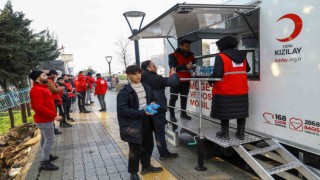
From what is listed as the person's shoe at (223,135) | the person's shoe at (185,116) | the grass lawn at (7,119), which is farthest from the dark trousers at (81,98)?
the person's shoe at (223,135)

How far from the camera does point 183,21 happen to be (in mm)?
5289

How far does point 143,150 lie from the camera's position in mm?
4309

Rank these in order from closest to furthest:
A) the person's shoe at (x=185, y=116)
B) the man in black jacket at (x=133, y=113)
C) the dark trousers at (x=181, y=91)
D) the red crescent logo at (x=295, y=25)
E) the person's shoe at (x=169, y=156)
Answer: the red crescent logo at (x=295, y=25)
the man in black jacket at (x=133, y=113)
the person's shoe at (x=169, y=156)
the dark trousers at (x=181, y=91)
the person's shoe at (x=185, y=116)

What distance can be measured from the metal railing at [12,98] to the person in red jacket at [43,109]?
7694 millimetres

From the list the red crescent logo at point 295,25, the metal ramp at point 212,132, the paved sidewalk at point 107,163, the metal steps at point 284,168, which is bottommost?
the paved sidewalk at point 107,163

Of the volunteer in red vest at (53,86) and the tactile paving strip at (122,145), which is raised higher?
the volunteer in red vest at (53,86)

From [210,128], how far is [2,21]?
8.30 meters

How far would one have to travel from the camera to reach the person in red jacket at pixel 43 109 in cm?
462

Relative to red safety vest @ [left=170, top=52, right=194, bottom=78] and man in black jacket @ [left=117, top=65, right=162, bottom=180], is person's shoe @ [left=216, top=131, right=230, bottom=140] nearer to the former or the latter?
man in black jacket @ [left=117, top=65, right=162, bottom=180]

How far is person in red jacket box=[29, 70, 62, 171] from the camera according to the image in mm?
4617

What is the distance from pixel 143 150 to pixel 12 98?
34.2 feet

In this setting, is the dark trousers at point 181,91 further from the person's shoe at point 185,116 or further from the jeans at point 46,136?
the jeans at point 46,136

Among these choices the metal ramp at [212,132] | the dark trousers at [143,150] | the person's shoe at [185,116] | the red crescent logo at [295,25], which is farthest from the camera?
the person's shoe at [185,116]

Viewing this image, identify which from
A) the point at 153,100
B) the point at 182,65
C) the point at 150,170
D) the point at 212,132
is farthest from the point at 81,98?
the point at 153,100
